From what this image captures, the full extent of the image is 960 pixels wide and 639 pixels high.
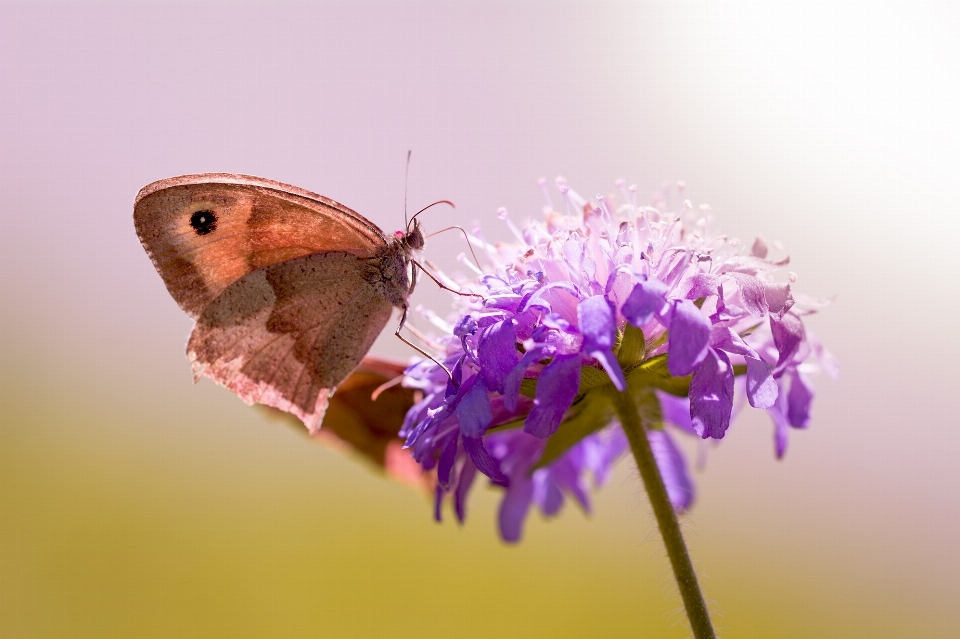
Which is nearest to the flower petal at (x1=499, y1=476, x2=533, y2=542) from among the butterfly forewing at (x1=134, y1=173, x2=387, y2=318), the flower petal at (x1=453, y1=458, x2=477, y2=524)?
the flower petal at (x1=453, y1=458, x2=477, y2=524)

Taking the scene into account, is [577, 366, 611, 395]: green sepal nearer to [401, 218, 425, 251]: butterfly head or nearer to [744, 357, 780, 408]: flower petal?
[744, 357, 780, 408]: flower petal

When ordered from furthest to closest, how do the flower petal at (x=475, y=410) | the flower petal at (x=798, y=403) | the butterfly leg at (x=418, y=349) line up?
the flower petal at (x=798, y=403) < the butterfly leg at (x=418, y=349) < the flower petal at (x=475, y=410)

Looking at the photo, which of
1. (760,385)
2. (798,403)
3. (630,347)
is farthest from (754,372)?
(798,403)

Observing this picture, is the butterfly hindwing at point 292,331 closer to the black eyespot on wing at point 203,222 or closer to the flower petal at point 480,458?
the black eyespot on wing at point 203,222

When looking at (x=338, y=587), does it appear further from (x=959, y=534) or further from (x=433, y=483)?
(x=959, y=534)

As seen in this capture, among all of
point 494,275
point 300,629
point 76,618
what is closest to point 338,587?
point 300,629

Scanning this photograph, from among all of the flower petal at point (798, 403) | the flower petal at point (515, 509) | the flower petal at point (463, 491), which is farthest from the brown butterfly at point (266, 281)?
the flower petal at point (798, 403)

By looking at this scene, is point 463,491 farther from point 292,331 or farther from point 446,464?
point 292,331
